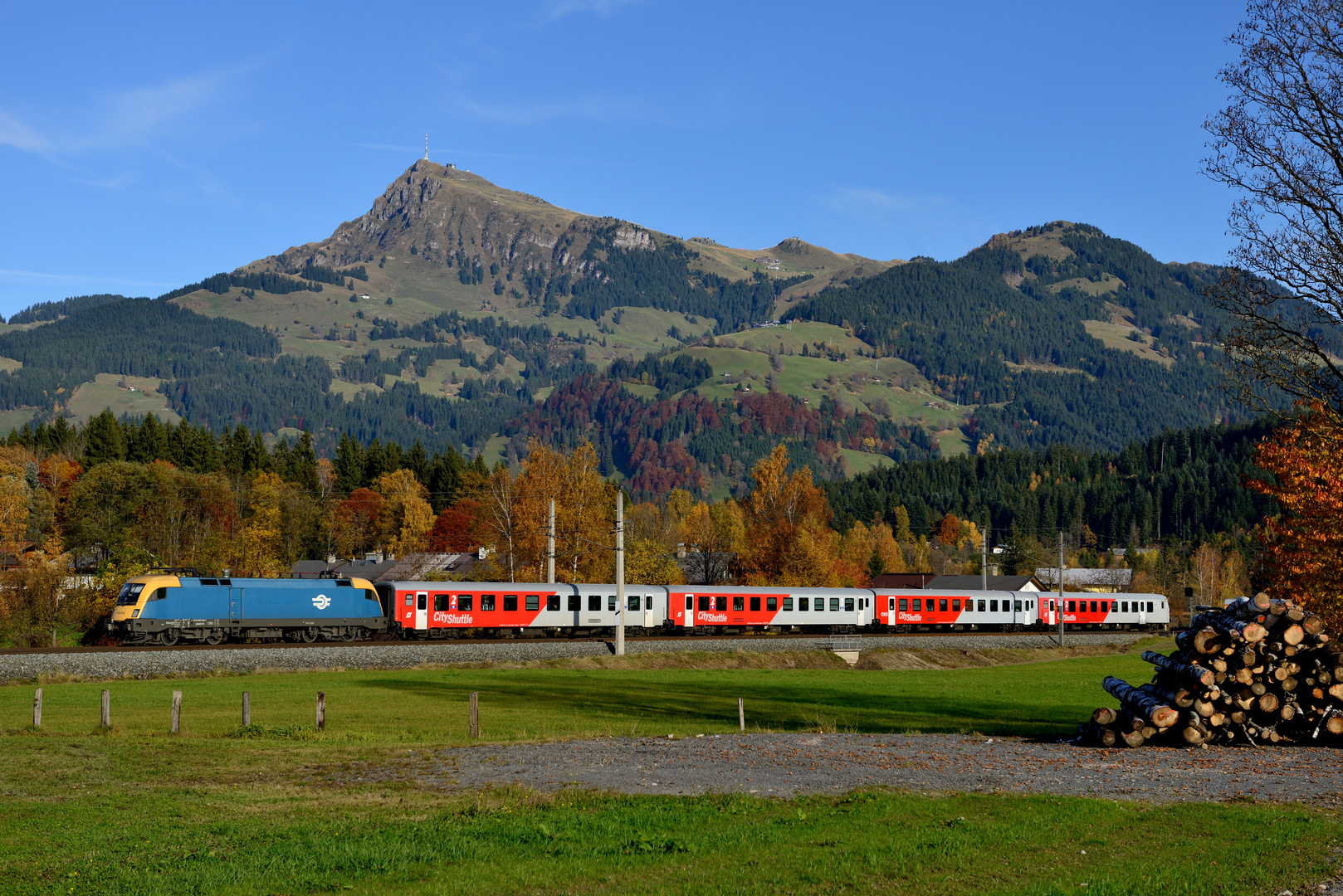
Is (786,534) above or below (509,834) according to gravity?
above

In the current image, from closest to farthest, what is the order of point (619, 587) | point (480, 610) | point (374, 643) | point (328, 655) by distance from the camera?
point (328, 655) → point (374, 643) → point (619, 587) → point (480, 610)

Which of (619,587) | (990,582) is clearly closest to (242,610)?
(619,587)

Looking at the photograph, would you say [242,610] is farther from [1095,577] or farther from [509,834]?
[1095,577]

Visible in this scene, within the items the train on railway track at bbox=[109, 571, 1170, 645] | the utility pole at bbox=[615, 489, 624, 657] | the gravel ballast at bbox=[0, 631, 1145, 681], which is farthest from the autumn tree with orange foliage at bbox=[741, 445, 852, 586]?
the utility pole at bbox=[615, 489, 624, 657]

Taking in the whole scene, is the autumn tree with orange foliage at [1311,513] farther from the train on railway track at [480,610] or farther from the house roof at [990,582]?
the house roof at [990,582]

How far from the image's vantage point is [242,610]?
163 feet

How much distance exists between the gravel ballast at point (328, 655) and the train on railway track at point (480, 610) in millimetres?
3443

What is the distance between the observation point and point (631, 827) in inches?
542

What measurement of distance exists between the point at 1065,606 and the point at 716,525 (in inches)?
3233

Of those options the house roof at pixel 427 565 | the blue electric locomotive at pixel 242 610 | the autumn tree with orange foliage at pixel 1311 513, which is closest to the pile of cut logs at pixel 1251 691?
the autumn tree with orange foliage at pixel 1311 513

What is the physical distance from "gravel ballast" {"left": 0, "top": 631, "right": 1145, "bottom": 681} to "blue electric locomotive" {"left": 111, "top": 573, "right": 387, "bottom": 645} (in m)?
5.80

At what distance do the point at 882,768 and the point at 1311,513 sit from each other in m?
13.0

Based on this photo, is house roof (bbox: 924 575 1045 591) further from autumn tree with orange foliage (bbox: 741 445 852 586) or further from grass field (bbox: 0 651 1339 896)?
grass field (bbox: 0 651 1339 896)

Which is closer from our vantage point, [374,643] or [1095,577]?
[374,643]
